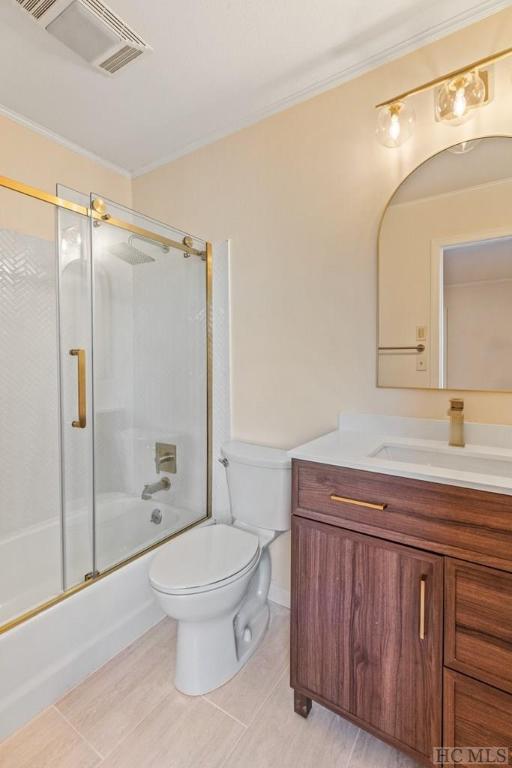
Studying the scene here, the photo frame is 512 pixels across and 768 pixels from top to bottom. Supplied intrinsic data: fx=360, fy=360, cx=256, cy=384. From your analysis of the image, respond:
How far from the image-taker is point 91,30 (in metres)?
1.37

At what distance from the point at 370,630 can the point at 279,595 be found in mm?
874

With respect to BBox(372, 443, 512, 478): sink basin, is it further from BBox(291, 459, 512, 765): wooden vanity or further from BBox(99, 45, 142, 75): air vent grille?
BBox(99, 45, 142, 75): air vent grille

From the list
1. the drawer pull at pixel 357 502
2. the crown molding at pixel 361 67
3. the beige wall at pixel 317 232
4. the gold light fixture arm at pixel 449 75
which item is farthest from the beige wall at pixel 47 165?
the drawer pull at pixel 357 502

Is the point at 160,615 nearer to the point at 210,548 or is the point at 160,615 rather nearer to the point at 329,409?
the point at 210,548

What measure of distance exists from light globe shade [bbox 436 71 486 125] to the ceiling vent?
1166 millimetres

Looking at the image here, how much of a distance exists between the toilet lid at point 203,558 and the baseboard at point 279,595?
444 millimetres

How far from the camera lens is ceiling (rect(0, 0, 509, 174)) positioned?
131 centimetres

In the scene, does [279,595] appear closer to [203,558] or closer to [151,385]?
[203,558]

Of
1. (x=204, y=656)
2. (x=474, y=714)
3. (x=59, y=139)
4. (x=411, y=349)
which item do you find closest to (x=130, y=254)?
(x=59, y=139)

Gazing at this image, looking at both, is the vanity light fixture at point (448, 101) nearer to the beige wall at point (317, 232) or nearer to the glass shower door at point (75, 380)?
the beige wall at point (317, 232)

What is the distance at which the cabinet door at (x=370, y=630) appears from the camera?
0.96 meters

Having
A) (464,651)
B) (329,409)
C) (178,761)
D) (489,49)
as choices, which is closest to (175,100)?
(489,49)

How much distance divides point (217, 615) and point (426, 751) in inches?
28.1

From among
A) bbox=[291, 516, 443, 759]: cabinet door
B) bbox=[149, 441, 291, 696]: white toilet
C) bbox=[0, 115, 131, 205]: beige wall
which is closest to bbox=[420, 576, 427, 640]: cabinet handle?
bbox=[291, 516, 443, 759]: cabinet door
